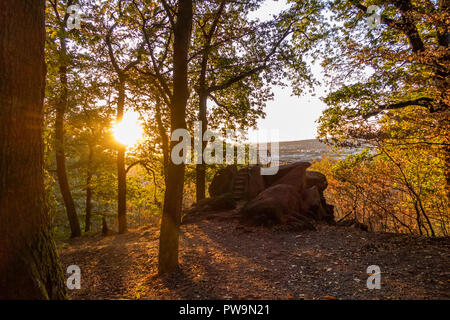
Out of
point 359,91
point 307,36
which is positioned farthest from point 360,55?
point 307,36

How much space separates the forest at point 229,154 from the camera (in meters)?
2.35

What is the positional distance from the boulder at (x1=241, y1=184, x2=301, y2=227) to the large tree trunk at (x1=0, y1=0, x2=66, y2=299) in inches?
260

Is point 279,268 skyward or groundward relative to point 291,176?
groundward

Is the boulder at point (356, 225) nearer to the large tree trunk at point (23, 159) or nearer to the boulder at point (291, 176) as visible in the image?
the boulder at point (291, 176)

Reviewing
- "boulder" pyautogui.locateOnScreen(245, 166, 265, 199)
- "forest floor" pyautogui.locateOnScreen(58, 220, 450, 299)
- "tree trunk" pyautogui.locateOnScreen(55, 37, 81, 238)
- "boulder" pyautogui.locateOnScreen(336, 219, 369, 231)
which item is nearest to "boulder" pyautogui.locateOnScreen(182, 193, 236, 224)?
"boulder" pyautogui.locateOnScreen(245, 166, 265, 199)

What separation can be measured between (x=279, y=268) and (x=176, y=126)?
13.3ft

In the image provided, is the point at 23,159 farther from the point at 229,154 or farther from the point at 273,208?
the point at 229,154

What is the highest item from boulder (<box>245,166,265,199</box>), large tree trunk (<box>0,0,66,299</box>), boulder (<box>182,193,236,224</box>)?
large tree trunk (<box>0,0,66,299</box>)

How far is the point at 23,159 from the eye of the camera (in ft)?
7.48

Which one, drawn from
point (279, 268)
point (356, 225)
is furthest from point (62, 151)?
point (356, 225)

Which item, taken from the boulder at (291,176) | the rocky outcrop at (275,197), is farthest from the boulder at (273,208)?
the boulder at (291,176)

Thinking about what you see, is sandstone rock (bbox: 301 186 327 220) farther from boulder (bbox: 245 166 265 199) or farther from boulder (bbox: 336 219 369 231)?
boulder (bbox: 245 166 265 199)

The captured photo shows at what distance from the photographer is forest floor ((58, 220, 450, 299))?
364 cm

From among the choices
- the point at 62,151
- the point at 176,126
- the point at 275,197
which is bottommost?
the point at 275,197
